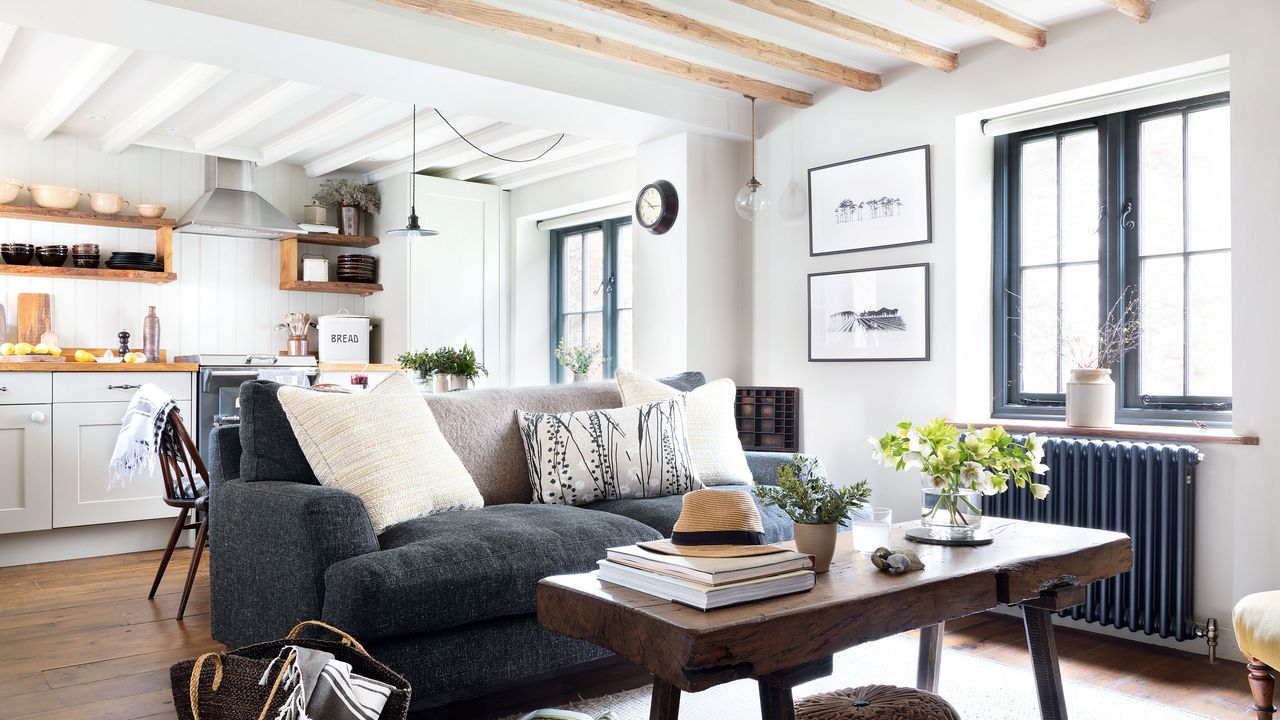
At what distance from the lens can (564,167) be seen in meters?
6.28

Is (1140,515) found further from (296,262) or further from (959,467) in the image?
(296,262)

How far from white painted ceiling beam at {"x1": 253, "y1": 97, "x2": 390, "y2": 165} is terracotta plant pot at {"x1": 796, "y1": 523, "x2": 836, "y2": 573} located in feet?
12.0

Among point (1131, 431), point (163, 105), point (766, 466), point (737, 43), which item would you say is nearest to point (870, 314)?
point (766, 466)

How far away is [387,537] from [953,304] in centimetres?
249

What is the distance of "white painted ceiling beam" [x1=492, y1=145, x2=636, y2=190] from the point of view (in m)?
5.86

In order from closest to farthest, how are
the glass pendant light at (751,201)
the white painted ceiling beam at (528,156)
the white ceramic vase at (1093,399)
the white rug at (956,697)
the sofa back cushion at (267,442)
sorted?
the white rug at (956,697) → the sofa back cushion at (267,442) → the white ceramic vase at (1093,399) → the glass pendant light at (751,201) → the white painted ceiling beam at (528,156)

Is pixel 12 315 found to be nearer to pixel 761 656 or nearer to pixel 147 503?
pixel 147 503

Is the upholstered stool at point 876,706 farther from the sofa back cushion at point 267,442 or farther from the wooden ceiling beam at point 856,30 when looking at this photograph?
the wooden ceiling beam at point 856,30

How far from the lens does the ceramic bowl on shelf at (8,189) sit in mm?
5520

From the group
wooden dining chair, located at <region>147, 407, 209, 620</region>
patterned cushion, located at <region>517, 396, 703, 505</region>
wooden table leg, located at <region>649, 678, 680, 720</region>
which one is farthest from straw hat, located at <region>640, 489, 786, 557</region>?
wooden dining chair, located at <region>147, 407, 209, 620</region>

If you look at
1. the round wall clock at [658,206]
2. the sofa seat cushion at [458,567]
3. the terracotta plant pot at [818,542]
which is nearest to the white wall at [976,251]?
the round wall clock at [658,206]

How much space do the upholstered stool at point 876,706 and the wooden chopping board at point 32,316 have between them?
5513 millimetres

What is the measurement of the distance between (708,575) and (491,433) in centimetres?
179

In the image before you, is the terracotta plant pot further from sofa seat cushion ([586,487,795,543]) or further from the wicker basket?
sofa seat cushion ([586,487,795,543])
